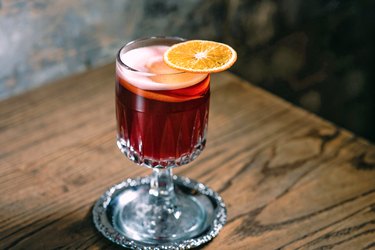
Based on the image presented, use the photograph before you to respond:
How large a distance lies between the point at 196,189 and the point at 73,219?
10.3 inches

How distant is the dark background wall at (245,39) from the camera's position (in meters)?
1.62

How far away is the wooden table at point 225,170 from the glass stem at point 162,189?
0.36 ft

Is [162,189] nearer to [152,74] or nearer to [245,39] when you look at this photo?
[152,74]

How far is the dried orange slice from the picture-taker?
985 millimetres

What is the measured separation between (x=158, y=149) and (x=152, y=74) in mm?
156

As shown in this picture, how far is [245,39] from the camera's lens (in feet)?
6.42

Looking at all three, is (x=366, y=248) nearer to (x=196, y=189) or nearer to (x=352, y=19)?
(x=196, y=189)

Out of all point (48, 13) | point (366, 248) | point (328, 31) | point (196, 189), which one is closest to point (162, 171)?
point (196, 189)

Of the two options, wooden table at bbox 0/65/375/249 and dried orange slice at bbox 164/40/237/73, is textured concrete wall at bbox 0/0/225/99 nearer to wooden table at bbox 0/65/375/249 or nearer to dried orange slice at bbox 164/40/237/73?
wooden table at bbox 0/65/375/249

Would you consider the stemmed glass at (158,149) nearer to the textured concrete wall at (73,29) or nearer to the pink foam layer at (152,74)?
the pink foam layer at (152,74)

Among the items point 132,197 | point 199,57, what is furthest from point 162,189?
point 199,57

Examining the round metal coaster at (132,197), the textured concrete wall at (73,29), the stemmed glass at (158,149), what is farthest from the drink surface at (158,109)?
the textured concrete wall at (73,29)

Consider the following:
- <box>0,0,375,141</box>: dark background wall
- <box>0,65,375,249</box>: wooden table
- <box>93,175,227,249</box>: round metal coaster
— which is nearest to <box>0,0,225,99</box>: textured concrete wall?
<box>0,0,375,141</box>: dark background wall

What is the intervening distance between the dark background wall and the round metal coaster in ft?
1.88
